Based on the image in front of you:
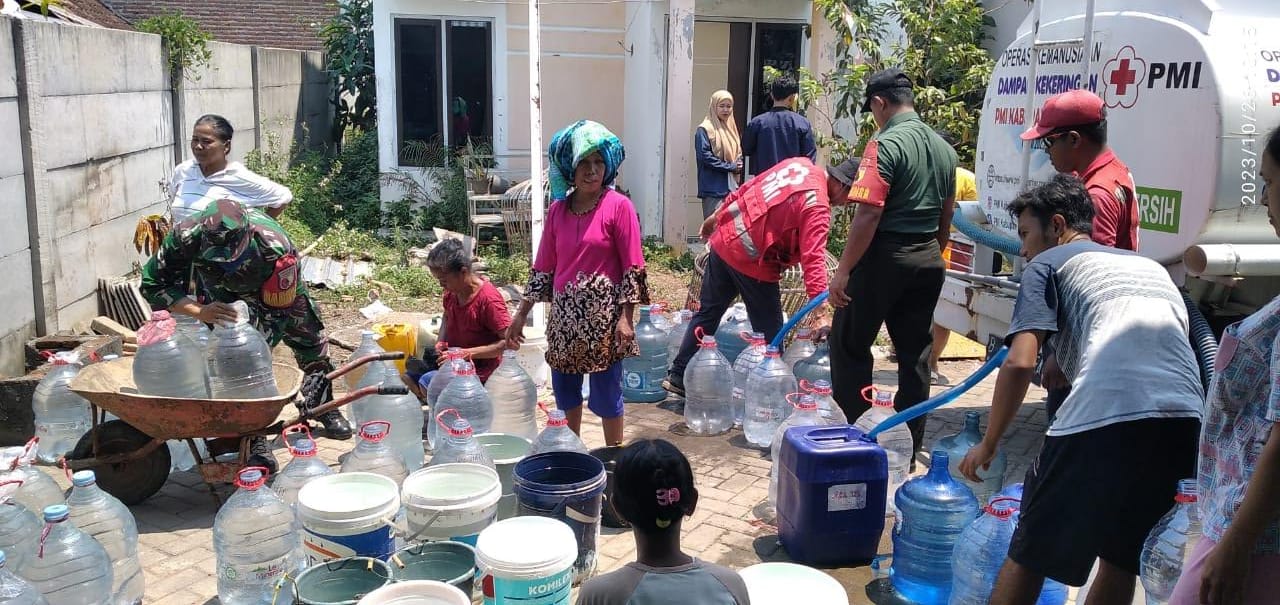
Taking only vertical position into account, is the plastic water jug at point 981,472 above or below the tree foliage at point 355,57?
below

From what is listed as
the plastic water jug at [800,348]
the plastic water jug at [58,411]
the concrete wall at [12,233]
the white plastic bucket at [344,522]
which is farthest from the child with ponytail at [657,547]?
the concrete wall at [12,233]

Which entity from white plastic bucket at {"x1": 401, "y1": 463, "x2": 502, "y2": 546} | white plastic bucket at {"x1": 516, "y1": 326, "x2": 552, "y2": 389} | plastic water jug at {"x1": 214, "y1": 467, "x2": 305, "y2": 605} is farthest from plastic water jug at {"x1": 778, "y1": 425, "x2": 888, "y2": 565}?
white plastic bucket at {"x1": 516, "y1": 326, "x2": 552, "y2": 389}

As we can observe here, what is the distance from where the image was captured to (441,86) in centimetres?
1232

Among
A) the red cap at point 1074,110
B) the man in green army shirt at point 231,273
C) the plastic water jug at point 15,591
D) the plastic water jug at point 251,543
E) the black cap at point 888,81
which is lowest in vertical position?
the plastic water jug at point 251,543

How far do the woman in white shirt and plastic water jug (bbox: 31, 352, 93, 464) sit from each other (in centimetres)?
104

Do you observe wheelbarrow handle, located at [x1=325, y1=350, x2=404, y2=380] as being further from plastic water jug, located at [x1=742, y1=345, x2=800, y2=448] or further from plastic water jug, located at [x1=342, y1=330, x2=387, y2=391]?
plastic water jug, located at [x1=742, y1=345, x2=800, y2=448]

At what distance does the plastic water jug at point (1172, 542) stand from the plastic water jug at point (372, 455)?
2.96 m

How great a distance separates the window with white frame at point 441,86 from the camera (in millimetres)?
12188

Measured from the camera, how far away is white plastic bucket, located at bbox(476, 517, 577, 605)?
3170 mm

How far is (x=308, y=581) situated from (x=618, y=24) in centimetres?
1017

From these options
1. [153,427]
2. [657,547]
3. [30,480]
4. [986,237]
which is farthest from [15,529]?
[986,237]

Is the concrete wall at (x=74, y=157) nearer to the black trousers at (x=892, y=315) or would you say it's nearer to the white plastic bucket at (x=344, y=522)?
the white plastic bucket at (x=344, y=522)

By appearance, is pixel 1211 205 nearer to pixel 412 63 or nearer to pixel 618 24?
pixel 618 24

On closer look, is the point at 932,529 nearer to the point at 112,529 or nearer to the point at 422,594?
the point at 422,594
